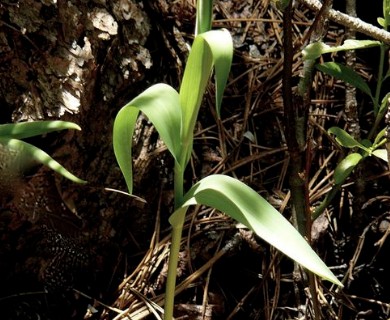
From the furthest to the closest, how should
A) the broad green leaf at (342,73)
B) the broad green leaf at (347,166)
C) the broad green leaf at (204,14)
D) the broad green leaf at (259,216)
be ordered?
the broad green leaf at (342,73)
the broad green leaf at (347,166)
the broad green leaf at (204,14)
the broad green leaf at (259,216)

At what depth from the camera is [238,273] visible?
133 centimetres

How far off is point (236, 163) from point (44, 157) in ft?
2.03

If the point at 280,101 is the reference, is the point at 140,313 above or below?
below

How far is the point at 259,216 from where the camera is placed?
75cm

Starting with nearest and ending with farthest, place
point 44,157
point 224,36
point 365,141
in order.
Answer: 1. point 224,36
2. point 44,157
3. point 365,141

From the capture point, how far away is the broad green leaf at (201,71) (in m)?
0.73

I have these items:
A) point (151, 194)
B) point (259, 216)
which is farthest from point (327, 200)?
point (259, 216)

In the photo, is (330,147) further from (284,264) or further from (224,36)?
(224,36)

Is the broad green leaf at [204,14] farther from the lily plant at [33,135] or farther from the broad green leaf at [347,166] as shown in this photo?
the broad green leaf at [347,166]

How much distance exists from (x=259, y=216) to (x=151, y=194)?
2.11 ft

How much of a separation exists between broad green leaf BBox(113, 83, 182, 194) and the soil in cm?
39

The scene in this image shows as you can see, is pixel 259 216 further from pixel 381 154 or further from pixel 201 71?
pixel 381 154

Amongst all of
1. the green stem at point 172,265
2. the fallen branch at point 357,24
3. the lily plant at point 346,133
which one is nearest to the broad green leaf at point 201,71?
the green stem at point 172,265

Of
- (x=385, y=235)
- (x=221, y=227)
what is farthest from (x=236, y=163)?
(x=385, y=235)
